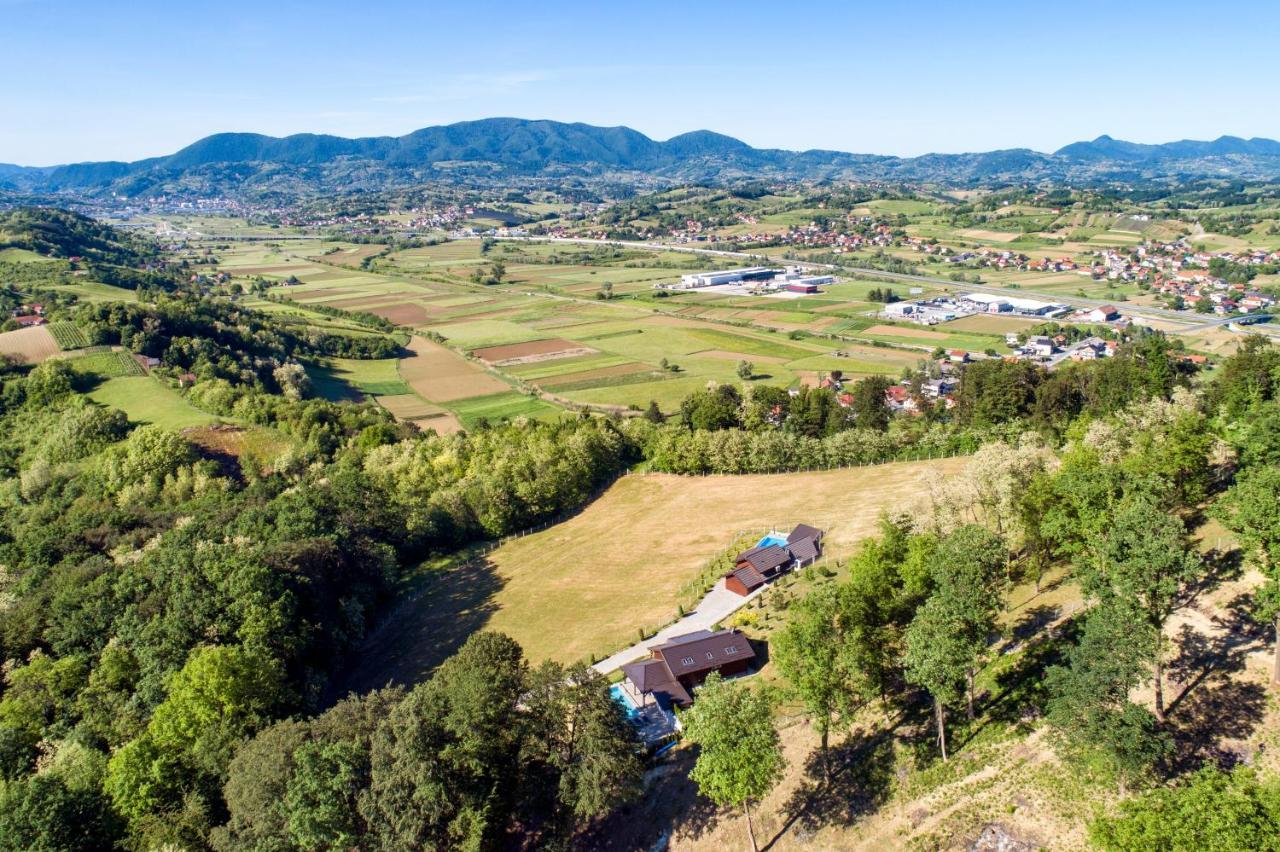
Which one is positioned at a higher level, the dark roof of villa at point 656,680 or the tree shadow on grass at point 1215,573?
the tree shadow on grass at point 1215,573

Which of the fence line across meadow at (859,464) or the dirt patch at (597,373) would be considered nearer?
the fence line across meadow at (859,464)

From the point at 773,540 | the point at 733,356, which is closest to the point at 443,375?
the point at 733,356

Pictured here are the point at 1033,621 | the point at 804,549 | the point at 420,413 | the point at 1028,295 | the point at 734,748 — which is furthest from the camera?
the point at 1028,295

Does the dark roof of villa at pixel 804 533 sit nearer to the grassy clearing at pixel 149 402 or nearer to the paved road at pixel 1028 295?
the grassy clearing at pixel 149 402

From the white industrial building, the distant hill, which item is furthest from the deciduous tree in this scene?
the distant hill

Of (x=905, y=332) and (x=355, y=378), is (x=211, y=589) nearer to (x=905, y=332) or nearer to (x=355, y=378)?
(x=355, y=378)

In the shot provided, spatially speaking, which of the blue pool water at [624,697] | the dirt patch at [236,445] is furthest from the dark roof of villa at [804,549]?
the dirt patch at [236,445]

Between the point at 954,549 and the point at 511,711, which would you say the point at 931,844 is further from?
the point at 511,711
